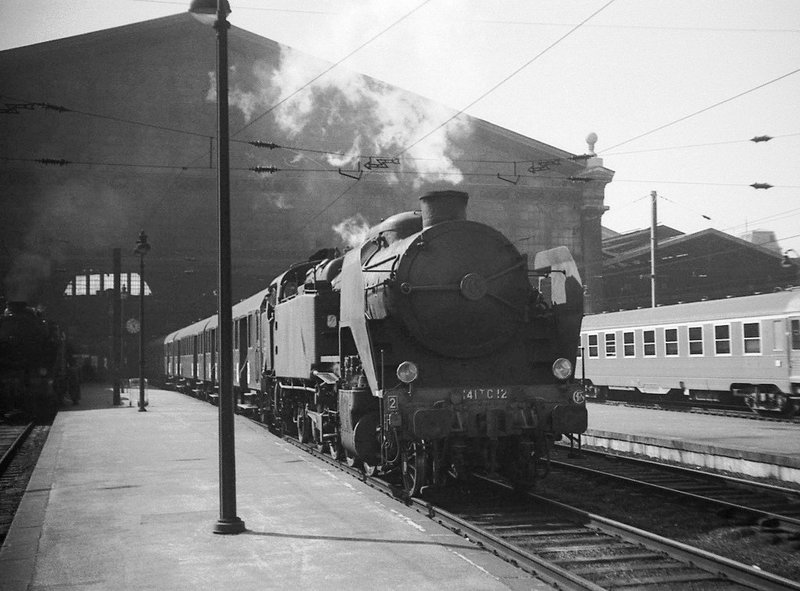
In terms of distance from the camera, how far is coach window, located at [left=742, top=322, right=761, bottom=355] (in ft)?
65.2

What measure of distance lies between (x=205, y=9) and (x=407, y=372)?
416 cm

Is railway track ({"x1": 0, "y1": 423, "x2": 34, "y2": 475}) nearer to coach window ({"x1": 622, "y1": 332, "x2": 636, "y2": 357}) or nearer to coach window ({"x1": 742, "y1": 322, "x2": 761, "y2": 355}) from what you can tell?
coach window ({"x1": 742, "y1": 322, "x2": 761, "y2": 355})

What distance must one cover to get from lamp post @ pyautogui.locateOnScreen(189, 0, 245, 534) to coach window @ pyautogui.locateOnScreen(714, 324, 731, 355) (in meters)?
15.8

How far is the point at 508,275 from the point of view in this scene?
9.81m

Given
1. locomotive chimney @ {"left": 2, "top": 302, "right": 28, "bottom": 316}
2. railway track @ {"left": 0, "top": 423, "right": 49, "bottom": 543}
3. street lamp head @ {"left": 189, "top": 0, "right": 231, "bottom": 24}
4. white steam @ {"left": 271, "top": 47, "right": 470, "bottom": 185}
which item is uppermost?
white steam @ {"left": 271, "top": 47, "right": 470, "bottom": 185}

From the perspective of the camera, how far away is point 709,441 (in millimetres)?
14211

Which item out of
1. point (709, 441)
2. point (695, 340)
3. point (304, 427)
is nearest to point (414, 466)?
point (304, 427)

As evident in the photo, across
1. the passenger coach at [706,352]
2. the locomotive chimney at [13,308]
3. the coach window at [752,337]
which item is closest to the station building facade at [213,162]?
the locomotive chimney at [13,308]

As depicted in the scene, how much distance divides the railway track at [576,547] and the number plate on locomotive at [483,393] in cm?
119

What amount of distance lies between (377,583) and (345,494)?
3.81 meters

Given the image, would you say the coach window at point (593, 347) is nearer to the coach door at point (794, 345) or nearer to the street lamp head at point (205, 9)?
the coach door at point (794, 345)

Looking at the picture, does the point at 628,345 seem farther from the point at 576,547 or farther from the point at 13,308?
the point at 576,547

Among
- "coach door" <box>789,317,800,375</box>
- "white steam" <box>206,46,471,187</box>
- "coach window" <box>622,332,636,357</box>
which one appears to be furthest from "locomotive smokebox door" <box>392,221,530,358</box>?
"white steam" <box>206,46,471,187</box>

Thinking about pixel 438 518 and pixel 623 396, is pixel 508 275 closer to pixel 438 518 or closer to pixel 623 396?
pixel 438 518
